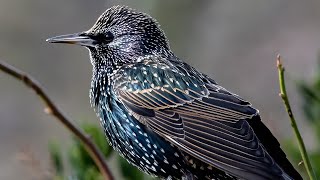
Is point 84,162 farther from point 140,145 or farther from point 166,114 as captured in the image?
point 166,114

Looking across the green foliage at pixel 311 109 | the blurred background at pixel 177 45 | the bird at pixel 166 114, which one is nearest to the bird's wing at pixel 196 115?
the bird at pixel 166 114

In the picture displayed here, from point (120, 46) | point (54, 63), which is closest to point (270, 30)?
point (54, 63)

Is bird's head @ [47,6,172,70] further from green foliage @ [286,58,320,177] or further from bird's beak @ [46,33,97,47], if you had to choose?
green foliage @ [286,58,320,177]

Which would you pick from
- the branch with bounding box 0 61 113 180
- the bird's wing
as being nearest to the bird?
the bird's wing

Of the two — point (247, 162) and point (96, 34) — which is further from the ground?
point (96, 34)

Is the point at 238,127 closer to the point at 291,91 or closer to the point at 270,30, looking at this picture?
the point at 291,91

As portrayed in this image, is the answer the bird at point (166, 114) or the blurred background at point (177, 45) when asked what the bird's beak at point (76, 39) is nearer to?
the bird at point (166, 114)

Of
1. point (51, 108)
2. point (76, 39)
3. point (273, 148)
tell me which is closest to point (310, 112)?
point (273, 148)

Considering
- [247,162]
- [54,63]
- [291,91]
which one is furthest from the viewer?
[54,63]
